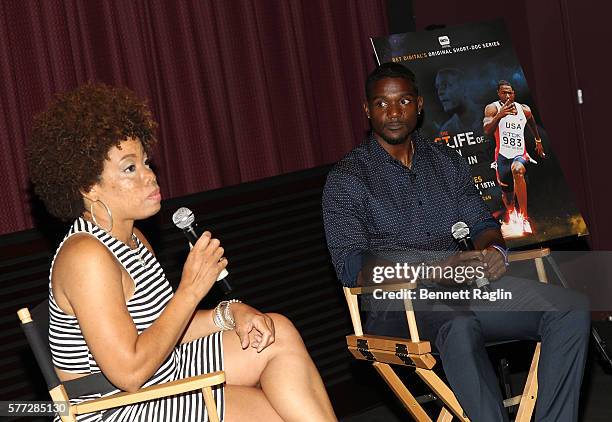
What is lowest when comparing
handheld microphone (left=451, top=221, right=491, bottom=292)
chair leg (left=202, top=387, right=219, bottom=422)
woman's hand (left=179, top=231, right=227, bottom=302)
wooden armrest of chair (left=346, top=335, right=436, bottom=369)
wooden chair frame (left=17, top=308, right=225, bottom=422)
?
wooden armrest of chair (left=346, top=335, right=436, bottom=369)

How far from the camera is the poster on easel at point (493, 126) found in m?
4.46

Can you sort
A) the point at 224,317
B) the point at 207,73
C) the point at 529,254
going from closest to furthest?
the point at 224,317, the point at 529,254, the point at 207,73

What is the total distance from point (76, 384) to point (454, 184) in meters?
1.83

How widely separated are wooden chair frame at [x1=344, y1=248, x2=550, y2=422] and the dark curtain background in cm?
124

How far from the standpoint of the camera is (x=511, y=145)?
178 inches

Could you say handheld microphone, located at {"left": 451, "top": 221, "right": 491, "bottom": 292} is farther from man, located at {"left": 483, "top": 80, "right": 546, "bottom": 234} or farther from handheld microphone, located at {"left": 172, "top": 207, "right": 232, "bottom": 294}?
man, located at {"left": 483, "top": 80, "right": 546, "bottom": 234}

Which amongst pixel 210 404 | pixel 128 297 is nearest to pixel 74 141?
pixel 128 297

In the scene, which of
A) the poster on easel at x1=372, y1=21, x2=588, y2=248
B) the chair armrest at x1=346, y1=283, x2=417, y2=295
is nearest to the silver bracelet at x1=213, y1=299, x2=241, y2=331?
→ the chair armrest at x1=346, y1=283, x2=417, y2=295

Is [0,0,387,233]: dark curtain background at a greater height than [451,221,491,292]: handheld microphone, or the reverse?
[0,0,387,233]: dark curtain background

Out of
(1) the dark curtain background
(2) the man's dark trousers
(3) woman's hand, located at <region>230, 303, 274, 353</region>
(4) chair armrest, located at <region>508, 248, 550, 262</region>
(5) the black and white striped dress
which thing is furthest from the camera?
(1) the dark curtain background

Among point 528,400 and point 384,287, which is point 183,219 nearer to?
point 384,287

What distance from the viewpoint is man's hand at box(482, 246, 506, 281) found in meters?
3.50

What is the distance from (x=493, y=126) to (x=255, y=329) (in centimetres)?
223

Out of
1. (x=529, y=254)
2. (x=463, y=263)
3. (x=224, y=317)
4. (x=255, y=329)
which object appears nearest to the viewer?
(x=255, y=329)
